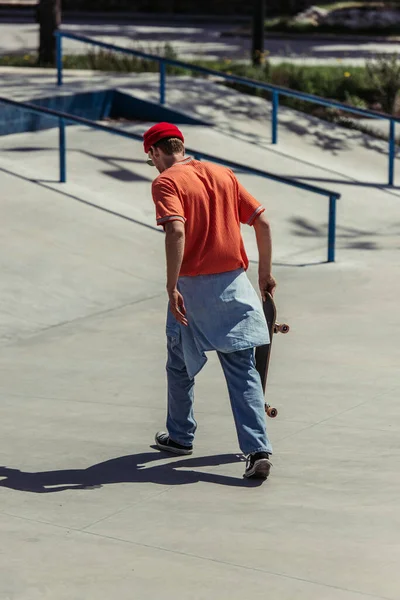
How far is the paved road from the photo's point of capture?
2808 centimetres

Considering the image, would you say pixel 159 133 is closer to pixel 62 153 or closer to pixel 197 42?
pixel 62 153

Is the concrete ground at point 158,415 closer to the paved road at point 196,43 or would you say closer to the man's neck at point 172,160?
the man's neck at point 172,160

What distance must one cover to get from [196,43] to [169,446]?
87.8 ft

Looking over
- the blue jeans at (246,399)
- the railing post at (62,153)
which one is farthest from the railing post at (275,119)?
the blue jeans at (246,399)

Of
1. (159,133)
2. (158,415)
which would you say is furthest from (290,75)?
(159,133)

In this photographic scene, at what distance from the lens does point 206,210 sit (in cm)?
613

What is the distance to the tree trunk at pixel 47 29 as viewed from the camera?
68.3 ft

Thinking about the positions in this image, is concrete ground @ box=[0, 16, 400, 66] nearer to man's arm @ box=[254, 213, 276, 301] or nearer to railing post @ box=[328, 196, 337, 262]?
railing post @ box=[328, 196, 337, 262]

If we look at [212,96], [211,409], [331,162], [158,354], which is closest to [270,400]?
[211,409]

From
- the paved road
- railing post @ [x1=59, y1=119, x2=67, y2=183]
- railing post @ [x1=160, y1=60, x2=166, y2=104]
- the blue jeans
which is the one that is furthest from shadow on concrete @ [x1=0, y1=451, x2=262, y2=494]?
the paved road

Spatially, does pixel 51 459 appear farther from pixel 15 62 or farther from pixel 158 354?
pixel 15 62

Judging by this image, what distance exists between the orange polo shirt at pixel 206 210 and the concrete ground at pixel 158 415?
3.58 feet

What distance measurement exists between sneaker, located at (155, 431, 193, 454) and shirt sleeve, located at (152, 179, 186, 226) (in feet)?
4.21

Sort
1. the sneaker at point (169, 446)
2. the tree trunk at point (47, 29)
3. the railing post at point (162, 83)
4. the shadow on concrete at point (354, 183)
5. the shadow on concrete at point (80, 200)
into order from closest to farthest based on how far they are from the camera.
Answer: the sneaker at point (169, 446) → the shadow on concrete at point (80, 200) → the shadow on concrete at point (354, 183) → the railing post at point (162, 83) → the tree trunk at point (47, 29)
